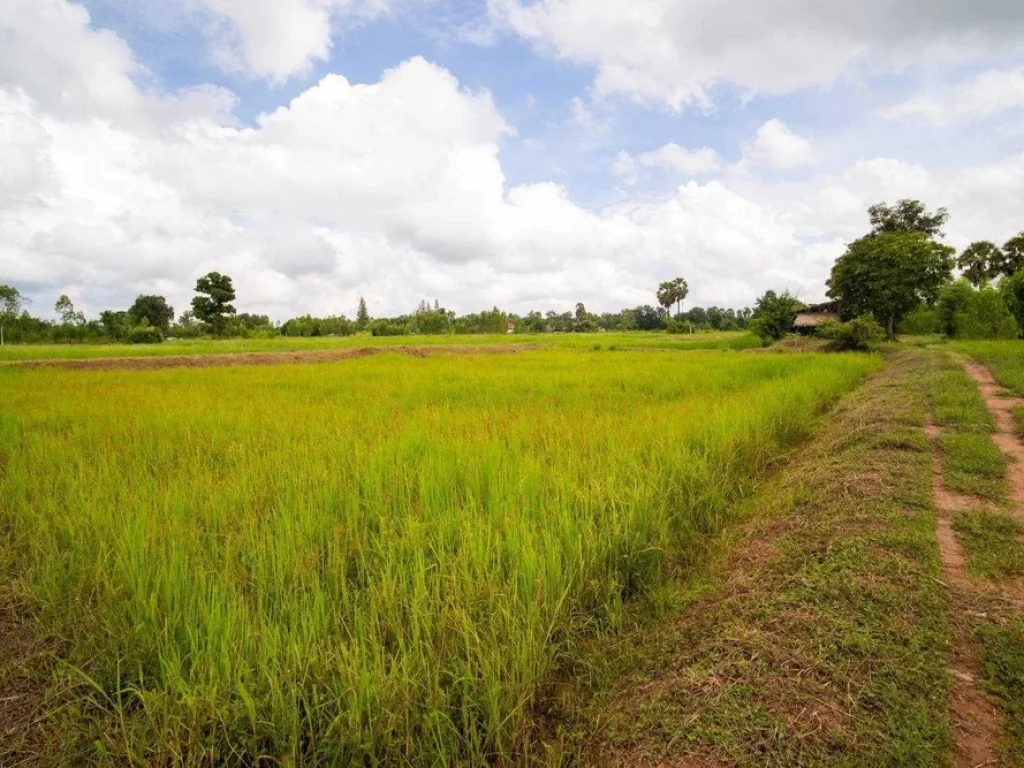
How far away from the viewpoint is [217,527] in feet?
9.66

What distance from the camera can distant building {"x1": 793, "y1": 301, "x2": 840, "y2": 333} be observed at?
98.6 ft

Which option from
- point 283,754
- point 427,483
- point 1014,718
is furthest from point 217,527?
point 1014,718

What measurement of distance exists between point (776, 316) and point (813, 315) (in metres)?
6.86

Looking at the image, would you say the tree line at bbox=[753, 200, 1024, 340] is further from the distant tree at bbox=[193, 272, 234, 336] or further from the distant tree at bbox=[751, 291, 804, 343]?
the distant tree at bbox=[193, 272, 234, 336]

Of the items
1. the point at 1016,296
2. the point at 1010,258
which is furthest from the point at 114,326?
the point at 1010,258

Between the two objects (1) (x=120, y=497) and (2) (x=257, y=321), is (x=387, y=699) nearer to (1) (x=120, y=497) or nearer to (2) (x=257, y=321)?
(1) (x=120, y=497)

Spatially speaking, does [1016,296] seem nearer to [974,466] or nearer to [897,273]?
[897,273]

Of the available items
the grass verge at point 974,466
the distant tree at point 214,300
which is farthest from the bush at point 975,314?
the distant tree at point 214,300

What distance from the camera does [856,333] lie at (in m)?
20.5

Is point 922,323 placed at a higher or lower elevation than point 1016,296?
lower

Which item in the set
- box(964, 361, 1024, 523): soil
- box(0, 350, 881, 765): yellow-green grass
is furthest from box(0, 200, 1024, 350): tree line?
box(0, 350, 881, 765): yellow-green grass

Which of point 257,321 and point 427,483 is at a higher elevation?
point 257,321

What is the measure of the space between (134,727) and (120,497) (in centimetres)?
231

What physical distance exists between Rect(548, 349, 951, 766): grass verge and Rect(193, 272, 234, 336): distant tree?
4531 cm
